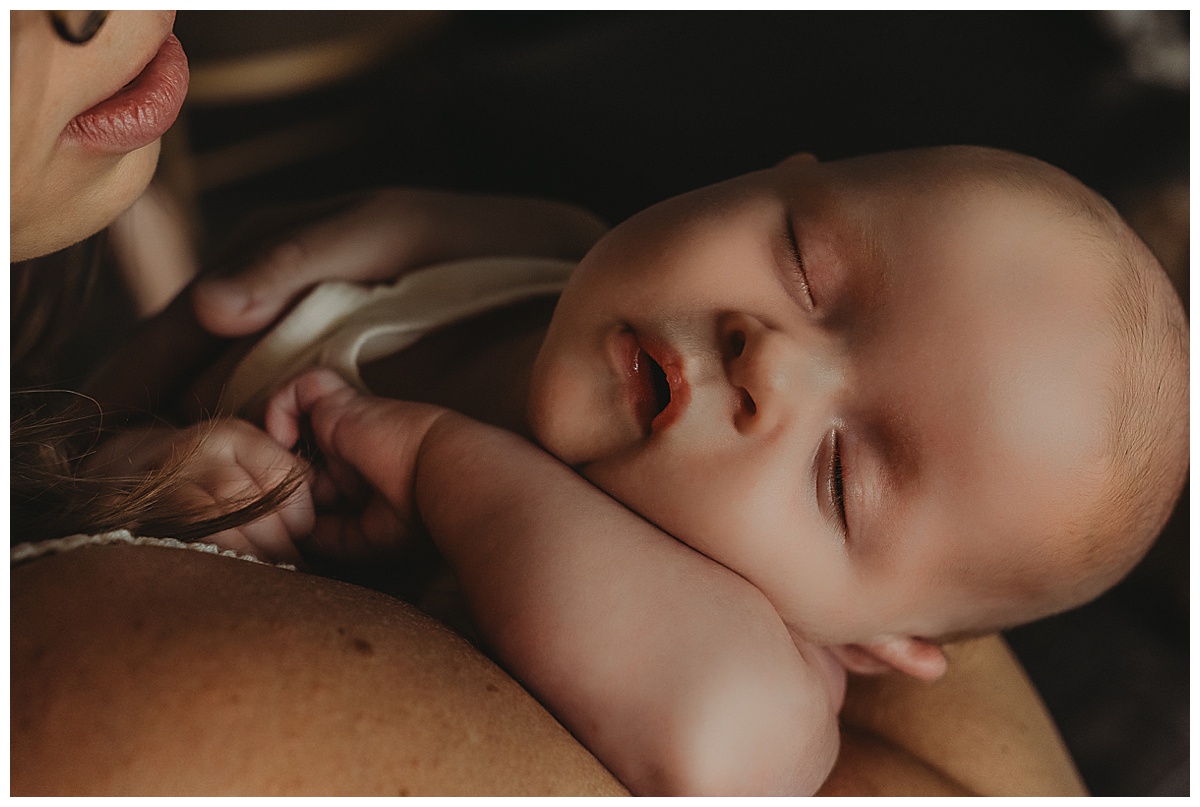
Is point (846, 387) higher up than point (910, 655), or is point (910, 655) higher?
point (846, 387)

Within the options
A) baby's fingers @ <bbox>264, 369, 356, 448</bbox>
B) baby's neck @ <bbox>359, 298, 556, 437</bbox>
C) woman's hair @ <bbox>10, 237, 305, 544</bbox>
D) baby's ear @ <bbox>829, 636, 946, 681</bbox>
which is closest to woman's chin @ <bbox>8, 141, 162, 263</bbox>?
woman's hair @ <bbox>10, 237, 305, 544</bbox>

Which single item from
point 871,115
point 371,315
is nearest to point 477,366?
point 371,315

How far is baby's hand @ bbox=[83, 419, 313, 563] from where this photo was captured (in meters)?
0.71

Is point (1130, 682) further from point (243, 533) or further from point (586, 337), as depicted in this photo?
point (243, 533)

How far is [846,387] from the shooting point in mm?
776

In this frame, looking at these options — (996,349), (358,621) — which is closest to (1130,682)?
(996,349)

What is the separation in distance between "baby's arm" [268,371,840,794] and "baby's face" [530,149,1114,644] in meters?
0.06

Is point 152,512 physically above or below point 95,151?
below

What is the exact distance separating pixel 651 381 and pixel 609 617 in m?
0.23

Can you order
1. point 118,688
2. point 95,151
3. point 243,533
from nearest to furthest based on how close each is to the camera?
point 118,688 → point 95,151 → point 243,533

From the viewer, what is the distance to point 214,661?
1.60ft

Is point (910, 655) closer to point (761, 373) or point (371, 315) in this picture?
point (761, 373)

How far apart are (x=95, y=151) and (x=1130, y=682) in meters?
1.32

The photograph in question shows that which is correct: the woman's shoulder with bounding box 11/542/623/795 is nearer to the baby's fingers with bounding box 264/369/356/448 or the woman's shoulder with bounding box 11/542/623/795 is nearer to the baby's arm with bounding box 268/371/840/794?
the baby's arm with bounding box 268/371/840/794
